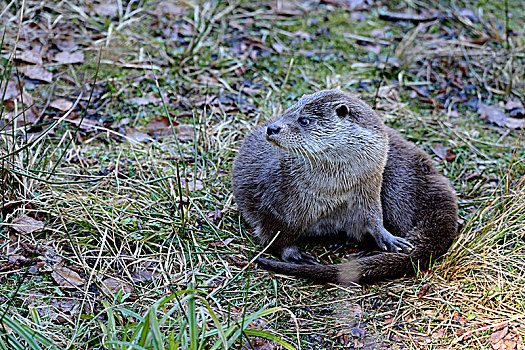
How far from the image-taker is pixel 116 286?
311 centimetres

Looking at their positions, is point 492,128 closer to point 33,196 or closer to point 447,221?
point 447,221

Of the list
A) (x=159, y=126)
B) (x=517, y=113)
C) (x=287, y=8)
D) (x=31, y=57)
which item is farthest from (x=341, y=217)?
(x=287, y=8)

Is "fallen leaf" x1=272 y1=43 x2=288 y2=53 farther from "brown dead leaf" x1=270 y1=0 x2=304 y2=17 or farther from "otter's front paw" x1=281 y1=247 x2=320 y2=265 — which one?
"otter's front paw" x1=281 y1=247 x2=320 y2=265

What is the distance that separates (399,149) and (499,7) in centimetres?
332

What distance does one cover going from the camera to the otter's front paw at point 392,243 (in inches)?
134

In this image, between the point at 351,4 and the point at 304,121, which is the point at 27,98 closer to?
the point at 304,121

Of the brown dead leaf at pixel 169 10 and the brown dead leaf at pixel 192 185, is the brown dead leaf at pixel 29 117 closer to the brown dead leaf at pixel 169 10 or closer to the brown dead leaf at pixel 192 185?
the brown dead leaf at pixel 192 185

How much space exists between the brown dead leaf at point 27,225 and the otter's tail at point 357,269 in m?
1.30

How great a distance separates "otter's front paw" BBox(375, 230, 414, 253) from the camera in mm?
3412

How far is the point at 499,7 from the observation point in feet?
20.3

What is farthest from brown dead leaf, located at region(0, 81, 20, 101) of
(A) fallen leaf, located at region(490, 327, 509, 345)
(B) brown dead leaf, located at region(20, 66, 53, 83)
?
(A) fallen leaf, located at region(490, 327, 509, 345)

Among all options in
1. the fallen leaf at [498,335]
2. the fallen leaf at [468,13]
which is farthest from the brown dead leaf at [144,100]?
the fallen leaf at [468,13]

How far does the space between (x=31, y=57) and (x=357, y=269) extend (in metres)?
3.34

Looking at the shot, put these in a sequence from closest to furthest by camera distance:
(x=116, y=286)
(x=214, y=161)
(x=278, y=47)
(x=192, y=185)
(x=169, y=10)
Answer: (x=116, y=286) < (x=192, y=185) < (x=214, y=161) < (x=278, y=47) < (x=169, y=10)
